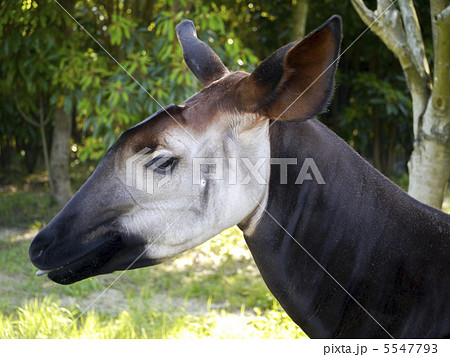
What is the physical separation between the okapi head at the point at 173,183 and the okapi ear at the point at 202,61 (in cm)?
27

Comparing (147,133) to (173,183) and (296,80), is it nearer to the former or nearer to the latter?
(173,183)

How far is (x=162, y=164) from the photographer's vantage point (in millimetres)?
1497

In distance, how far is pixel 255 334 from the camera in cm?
325

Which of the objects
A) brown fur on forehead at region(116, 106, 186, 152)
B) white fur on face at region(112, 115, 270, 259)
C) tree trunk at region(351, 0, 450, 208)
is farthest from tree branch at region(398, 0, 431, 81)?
brown fur on forehead at region(116, 106, 186, 152)

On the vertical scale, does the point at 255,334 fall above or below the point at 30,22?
below

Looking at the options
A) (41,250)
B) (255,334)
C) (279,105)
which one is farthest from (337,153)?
(255,334)

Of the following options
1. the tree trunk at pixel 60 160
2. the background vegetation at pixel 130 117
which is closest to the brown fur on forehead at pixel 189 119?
the background vegetation at pixel 130 117

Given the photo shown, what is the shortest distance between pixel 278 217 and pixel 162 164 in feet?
1.24

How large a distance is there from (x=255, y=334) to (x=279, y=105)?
2129 mm

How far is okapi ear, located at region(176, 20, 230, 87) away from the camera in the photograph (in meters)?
1.82

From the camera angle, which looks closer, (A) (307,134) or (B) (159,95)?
(A) (307,134)

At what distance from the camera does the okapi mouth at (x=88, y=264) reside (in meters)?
1.49

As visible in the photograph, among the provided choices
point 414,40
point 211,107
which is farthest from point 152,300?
point 211,107

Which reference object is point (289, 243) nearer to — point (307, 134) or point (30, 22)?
point (307, 134)
